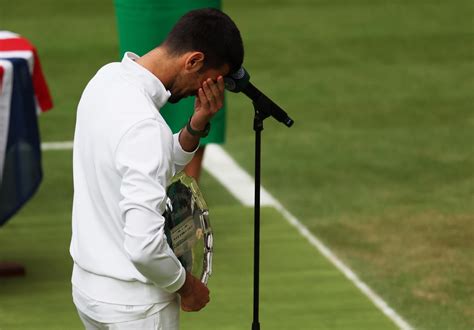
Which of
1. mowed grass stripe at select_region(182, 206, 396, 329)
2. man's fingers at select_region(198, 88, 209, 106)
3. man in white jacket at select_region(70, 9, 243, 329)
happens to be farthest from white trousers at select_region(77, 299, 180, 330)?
mowed grass stripe at select_region(182, 206, 396, 329)

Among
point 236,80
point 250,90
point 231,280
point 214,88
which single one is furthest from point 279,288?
point 214,88

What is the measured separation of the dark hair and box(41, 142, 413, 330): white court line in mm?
2965

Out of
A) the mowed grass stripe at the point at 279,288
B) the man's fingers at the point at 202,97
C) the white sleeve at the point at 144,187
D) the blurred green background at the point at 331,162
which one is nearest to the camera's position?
the white sleeve at the point at 144,187

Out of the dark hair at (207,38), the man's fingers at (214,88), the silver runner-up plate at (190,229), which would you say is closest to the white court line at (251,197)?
the silver runner-up plate at (190,229)

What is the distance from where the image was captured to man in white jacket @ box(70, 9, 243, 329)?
400 cm

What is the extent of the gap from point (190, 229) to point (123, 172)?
1.80ft

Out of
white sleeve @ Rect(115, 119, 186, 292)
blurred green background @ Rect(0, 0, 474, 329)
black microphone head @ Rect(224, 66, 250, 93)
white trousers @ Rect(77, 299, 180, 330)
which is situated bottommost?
blurred green background @ Rect(0, 0, 474, 329)

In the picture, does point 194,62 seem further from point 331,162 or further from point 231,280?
point 331,162

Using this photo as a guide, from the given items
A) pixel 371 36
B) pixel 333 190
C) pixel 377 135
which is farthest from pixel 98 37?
pixel 333 190

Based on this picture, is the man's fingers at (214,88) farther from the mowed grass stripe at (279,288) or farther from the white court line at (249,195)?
the white court line at (249,195)

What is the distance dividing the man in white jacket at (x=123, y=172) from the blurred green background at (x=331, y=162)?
8.86 feet

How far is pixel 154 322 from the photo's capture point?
423 cm

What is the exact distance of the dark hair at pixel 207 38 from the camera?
419 cm

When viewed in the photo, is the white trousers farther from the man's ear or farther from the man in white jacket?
the man's ear
